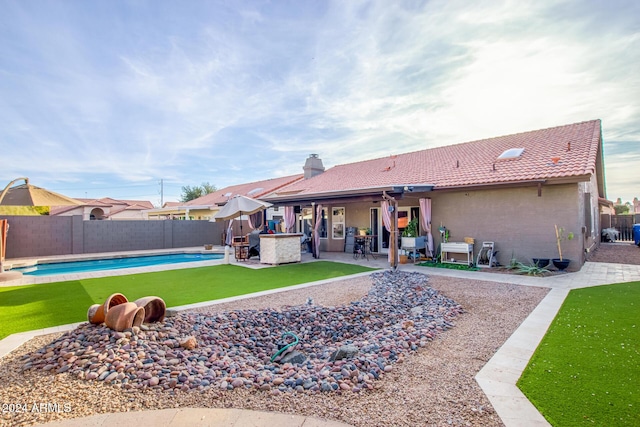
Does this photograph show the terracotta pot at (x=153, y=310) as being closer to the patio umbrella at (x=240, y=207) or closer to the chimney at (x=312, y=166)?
the patio umbrella at (x=240, y=207)

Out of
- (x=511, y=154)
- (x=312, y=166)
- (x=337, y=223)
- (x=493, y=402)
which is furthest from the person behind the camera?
(x=312, y=166)

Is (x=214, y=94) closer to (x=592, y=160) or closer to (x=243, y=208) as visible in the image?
(x=243, y=208)

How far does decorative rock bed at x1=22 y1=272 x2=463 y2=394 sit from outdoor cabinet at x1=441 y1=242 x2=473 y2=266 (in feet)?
17.8

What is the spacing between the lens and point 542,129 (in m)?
13.8

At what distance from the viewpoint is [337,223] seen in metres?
16.1

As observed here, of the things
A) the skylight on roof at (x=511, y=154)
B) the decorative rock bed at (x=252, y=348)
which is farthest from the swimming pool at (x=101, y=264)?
the skylight on roof at (x=511, y=154)

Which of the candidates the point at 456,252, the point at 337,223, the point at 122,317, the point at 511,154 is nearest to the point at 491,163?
the point at 511,154

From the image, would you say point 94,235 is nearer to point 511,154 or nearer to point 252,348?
point 252,348

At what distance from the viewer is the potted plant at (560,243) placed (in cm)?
941

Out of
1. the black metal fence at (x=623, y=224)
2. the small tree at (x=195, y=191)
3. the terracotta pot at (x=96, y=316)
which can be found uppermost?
the small tree at (x=195, y=191)

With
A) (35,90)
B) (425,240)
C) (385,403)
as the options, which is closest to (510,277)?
(425,240)

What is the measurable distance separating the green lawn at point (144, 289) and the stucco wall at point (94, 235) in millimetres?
8656

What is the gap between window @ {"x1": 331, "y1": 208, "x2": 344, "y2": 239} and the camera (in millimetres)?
15930

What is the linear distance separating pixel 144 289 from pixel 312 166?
15.2 m
